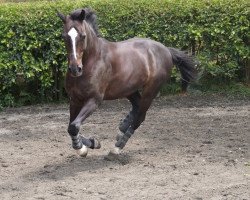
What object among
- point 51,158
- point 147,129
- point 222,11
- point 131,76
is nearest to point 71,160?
point 51,158

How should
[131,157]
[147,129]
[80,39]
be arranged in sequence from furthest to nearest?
[147,129], [131,157], [80,39]

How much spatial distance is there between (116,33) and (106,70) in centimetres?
407

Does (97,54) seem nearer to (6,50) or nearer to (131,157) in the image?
(131,157)

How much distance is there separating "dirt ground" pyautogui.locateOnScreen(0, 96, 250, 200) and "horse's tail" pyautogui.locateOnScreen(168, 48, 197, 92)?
86 cm

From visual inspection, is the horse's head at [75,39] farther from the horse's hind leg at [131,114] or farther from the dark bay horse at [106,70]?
the horse's hind leg at [131,114]

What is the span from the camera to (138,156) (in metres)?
7.67

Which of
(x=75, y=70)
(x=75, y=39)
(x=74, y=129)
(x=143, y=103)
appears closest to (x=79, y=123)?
(x=74, y=129)

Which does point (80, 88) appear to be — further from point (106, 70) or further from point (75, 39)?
point (75, 39)

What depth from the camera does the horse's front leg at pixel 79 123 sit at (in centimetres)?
685

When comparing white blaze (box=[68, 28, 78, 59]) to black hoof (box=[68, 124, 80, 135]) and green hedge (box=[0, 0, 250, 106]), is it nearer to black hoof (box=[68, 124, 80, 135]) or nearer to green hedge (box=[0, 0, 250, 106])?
black hoof (box=[68, 124, 80, 135])

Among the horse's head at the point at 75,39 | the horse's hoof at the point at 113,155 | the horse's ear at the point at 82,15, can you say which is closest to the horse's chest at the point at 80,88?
the horse's head at the point at 75,39

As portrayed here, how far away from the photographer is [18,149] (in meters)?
8.13

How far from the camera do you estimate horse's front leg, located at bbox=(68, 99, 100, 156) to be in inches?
270

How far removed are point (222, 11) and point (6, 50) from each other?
4.05 metres
